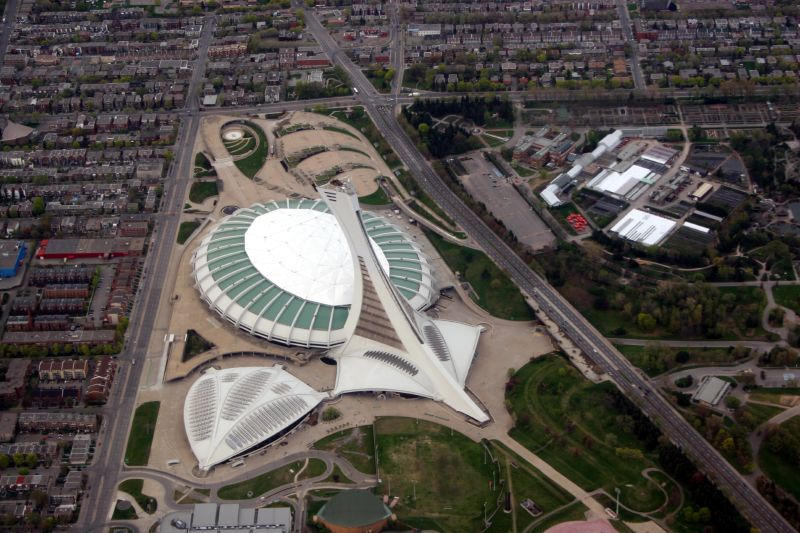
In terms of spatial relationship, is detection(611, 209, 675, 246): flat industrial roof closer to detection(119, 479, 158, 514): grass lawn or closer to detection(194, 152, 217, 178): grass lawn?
detection(194, 152, 217, 178): grass lawn

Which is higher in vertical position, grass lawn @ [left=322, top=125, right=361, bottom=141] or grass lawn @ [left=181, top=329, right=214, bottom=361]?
grass lawn @ [left=322, top=125, right=361, bottom=141]

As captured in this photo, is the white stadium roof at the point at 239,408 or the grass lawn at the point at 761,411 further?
the grass lawn at the point at 761,411

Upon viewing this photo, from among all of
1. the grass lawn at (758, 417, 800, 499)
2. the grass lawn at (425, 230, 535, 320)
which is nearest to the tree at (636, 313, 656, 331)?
the grass lawn at (425, 230, 535, 320)

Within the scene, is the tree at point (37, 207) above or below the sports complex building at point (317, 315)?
above

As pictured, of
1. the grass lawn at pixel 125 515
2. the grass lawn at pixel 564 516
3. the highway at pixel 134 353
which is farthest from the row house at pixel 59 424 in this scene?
the grass lawn at pixel 564 516

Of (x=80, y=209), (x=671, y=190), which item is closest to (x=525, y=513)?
(x=671, y=190)

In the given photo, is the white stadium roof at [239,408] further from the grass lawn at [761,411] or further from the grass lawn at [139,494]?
the grass lawn at [761,411]
